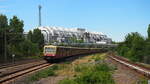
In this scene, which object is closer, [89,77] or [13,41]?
[89,77]

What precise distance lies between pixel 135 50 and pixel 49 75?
98.4 ft

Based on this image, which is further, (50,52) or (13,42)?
(13,42)

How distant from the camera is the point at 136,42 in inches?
2073

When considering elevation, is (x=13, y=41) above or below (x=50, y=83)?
above

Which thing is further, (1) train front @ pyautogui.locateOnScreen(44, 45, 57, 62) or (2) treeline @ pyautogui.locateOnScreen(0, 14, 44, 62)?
(2) treeline @ pyautogui.locateOnScreen(0, 14, 44, 62)

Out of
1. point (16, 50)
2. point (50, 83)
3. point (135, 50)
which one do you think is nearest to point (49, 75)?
point (50, 83)

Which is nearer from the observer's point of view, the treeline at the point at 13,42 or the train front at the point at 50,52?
the train front at the point at 50,52

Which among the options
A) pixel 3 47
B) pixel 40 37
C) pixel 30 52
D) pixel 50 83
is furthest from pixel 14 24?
pixel 50 83

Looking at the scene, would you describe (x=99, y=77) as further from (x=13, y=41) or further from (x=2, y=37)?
(x=13, y=41)

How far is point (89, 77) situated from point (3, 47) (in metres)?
35.4

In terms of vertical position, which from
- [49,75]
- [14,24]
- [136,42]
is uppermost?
[14,24]

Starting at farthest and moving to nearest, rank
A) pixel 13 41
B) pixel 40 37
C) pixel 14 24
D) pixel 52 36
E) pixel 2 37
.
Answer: pixel 52 36, pixel 40 37, pixel 14 24, pixel 13 41, pixel 2 37

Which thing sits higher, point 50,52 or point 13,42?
point 13,42

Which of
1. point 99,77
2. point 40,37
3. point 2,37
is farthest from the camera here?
point 40,37
